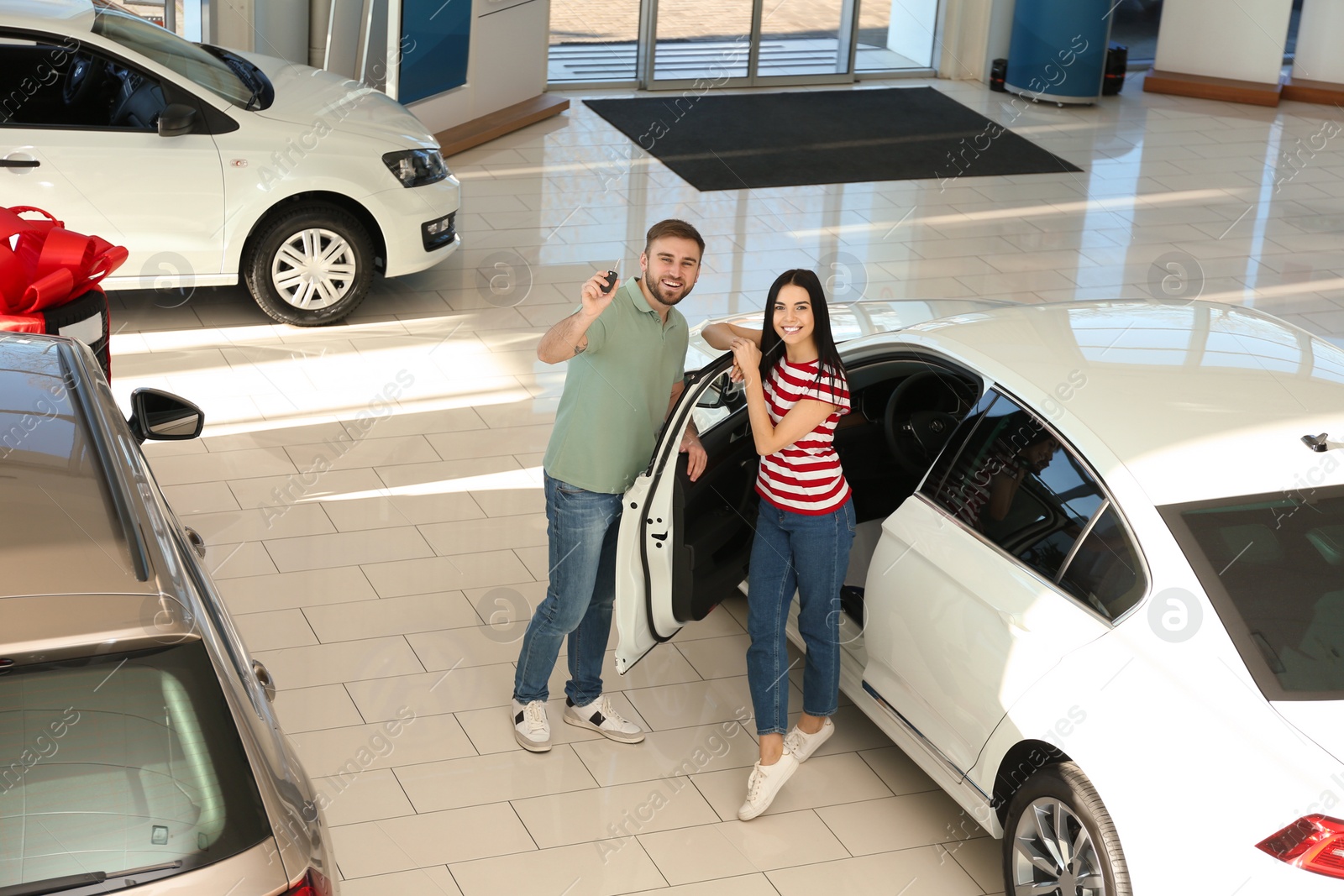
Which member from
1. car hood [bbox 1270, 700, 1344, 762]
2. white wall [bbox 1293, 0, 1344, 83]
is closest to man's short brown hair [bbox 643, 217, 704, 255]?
car hood [bbox 1270, 700, 1344, 762]

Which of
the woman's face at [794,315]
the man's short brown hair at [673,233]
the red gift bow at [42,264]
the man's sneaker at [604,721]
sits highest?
the man's short brown hair at [673,233]

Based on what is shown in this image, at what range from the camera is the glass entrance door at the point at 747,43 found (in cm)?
1295

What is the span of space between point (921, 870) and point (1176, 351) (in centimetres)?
168

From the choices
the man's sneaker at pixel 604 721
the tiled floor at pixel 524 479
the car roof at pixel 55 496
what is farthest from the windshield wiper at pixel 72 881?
the man's sneaker at pixel 604 721

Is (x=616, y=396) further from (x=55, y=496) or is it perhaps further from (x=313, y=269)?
(x=313, y=269)

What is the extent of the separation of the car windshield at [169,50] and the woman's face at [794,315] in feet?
13.8

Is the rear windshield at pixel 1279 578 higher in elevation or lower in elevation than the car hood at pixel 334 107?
lower

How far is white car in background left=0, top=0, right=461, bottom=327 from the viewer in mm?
6609

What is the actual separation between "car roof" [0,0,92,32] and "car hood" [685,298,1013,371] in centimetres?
348

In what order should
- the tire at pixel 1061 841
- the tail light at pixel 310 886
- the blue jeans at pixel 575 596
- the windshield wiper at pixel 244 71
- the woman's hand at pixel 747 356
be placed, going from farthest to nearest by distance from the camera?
the windshield wiper at pixel 244 71, the blue jeans at pixel 575 596, the woman's hand at pixel 747 356, the tire at pixel 1061 841, the tail light at pixel 310 886

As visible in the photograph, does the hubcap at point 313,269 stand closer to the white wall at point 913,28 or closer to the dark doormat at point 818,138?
the dark doormat at point 818,138

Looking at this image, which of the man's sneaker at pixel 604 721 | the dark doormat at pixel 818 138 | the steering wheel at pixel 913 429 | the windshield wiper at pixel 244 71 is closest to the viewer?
the man's sneaker at pixel 604 721

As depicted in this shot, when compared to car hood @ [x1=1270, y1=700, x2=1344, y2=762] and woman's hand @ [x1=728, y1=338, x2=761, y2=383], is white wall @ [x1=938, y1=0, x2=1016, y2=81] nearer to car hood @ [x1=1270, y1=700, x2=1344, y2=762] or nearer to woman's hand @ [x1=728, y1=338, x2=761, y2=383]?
woman's hand @ [x1=728, y1=338, x2=761, y2=383]

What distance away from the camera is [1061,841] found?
3.52m
